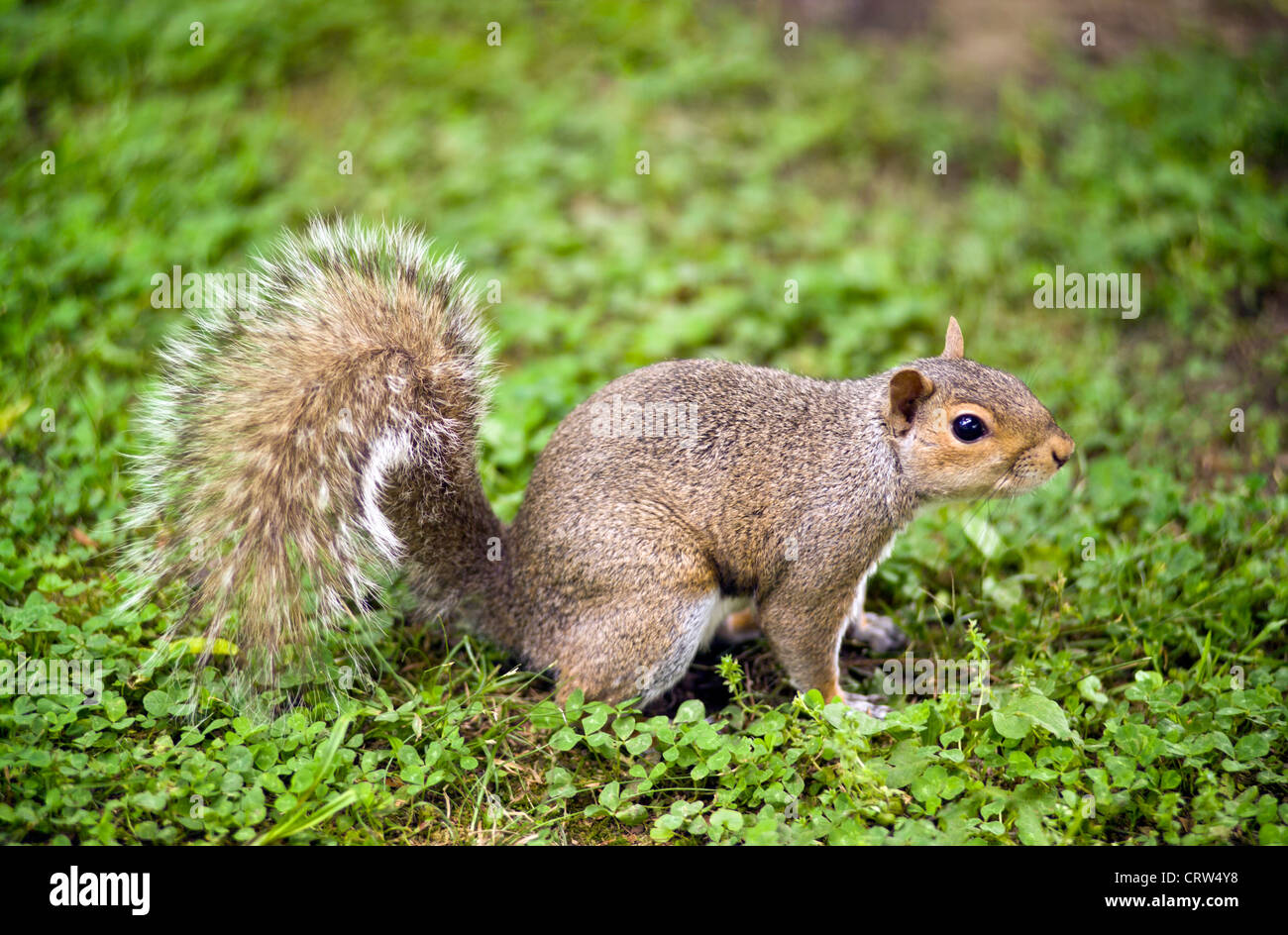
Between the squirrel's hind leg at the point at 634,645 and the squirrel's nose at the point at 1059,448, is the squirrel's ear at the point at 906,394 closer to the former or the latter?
the squirrel's nose at the point at 1059,448

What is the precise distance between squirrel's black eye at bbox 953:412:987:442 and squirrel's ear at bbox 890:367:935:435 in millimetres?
111

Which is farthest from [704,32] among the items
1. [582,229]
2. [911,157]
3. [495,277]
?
[495,277]

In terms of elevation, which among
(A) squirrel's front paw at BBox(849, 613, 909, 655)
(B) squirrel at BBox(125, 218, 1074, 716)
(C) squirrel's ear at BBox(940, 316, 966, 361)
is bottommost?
(A) squirrel's front paw at BBox(849, 613, 909, 655)

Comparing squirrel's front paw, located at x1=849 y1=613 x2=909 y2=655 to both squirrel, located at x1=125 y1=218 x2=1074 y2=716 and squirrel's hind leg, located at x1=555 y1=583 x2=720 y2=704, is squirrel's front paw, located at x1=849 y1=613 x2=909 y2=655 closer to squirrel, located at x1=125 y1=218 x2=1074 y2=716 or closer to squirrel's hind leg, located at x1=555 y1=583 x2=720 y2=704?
squirrel, located at x1=125 y1=218 x2=1074 y2=716

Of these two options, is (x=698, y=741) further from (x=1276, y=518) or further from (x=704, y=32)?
(x=704, y=32)

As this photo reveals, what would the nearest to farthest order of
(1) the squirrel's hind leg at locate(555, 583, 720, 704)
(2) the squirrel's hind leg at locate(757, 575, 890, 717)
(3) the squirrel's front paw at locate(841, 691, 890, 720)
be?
(1) the squirrel's hind leg at locate(555, 583, 720, 704) → (2) the squirrel's hind leg at locate(757, 575, 890, 717) → (3) the squirrel's front paw at locate(841, 691, 890, 720)

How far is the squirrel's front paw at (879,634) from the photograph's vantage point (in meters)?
3.36

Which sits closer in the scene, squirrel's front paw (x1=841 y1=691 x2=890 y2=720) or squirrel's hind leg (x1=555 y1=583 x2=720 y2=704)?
squirrel's hind leg (x1=555 y1=583 x2=720 y2=704)

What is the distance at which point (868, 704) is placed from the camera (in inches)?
121

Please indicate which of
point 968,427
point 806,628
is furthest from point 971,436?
point 806,628

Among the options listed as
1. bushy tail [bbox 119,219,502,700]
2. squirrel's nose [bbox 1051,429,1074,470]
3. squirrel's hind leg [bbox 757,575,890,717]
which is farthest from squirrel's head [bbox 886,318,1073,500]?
bushy tail [bbox 119,219,502,700]

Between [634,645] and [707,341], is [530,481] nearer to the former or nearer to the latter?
[634,645]

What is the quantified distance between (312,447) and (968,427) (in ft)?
5.64

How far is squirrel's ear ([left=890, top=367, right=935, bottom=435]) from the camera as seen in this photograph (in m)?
2.83
